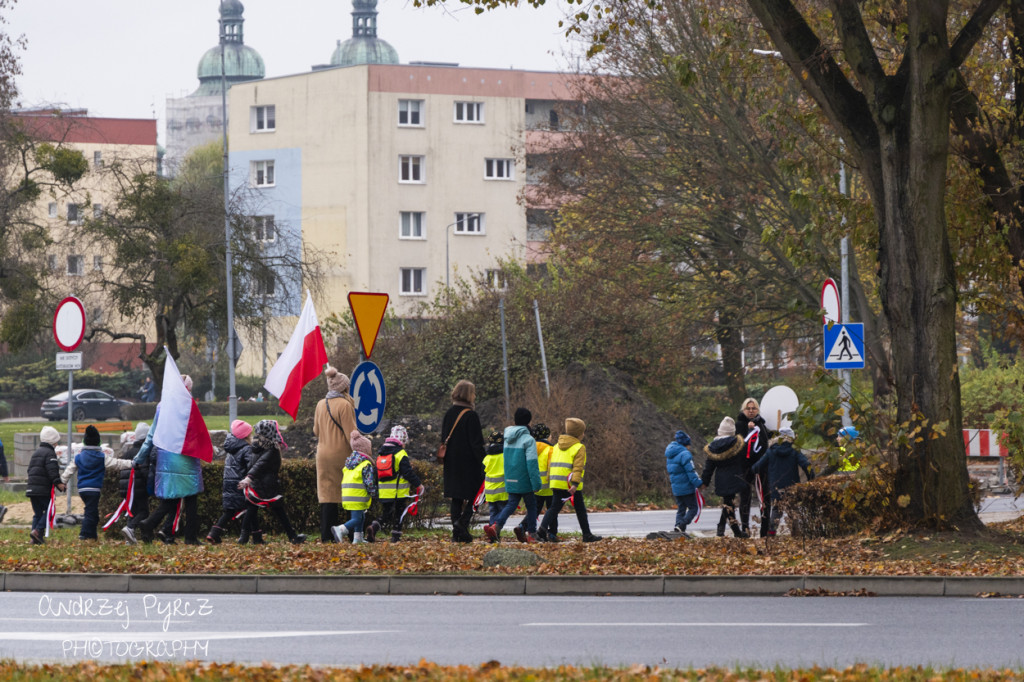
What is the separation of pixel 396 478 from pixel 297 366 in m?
1.94

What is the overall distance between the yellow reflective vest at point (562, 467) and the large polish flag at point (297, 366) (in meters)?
2.97

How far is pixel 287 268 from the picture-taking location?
132ft

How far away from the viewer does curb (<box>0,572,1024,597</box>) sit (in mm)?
11859

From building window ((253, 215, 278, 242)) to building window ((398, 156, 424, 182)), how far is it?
102ft

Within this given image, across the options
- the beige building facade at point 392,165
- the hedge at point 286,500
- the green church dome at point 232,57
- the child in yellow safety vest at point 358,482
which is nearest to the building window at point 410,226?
the beige building facade at point 392,165

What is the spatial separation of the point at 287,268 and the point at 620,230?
1252cm

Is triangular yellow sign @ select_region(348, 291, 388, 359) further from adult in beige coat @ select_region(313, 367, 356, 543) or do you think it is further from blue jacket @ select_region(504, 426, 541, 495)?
blue jacket @ select_region(504, 426, 541, 495)

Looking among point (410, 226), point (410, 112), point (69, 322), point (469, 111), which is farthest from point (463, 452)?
point (469, 111)

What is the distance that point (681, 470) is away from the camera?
57.1 ft

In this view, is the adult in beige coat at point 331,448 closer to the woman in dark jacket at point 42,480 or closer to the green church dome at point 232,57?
the woman in dark jacket at point 42,480

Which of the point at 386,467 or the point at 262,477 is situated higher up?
the point at 386,467

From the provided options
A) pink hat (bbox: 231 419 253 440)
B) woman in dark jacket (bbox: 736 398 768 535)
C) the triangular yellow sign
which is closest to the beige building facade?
woman in dark jacket (bbox: 736 398 768 535)

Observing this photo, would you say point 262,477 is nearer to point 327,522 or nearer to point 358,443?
point 327,522

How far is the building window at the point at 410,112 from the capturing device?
71750 mm
